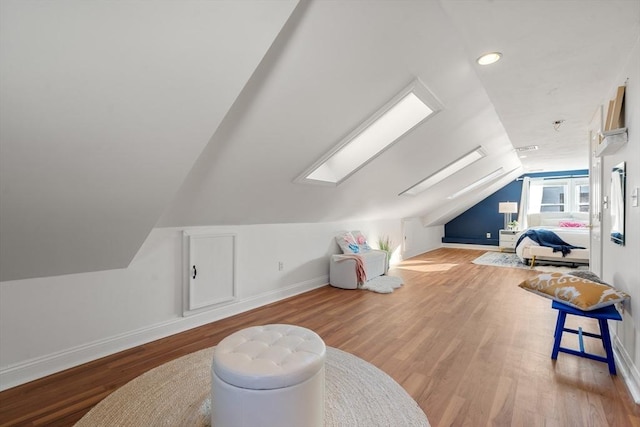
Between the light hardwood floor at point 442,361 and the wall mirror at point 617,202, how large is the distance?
0.98 m

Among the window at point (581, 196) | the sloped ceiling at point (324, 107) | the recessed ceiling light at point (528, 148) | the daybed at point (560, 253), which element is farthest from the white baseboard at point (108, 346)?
the window at point (581, 196)

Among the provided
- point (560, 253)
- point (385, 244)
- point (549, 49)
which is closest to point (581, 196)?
point (560, 253)

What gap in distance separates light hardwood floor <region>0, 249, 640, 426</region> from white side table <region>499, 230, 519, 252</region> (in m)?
A: 4.33

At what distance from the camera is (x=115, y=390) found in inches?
76.2

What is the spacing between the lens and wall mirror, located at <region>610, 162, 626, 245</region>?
217 centimetres

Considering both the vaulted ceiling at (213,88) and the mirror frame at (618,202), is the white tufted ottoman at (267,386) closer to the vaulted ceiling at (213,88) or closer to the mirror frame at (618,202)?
the vaulted ceiling at (213,88)

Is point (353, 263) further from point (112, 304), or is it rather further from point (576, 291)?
point (112, 304)

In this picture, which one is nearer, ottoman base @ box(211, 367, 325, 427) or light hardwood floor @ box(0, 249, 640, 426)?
ottoman base @ box(211, 367, 325, 427)

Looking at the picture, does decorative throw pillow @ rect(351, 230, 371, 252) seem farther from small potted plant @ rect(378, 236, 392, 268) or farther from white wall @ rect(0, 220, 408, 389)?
white wall @ rect(0, 220, 408, 389)

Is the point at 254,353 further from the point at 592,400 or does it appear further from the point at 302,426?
the point at 592,400

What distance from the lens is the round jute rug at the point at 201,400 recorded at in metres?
1.64

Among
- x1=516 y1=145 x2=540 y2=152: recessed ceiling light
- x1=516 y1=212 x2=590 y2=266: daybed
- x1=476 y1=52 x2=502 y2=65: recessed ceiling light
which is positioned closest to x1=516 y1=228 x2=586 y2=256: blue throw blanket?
x1=516 y1=212 x2=590 y2=266: daybed

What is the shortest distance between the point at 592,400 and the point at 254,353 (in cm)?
203

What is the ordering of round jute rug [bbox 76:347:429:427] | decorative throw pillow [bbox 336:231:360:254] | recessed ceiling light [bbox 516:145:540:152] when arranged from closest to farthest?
round jute rug [bbox 76:347:429:427], decorative throw pillow [bbox 336:231:360:254], recessed ceiling light [bbox 516:145:540:152]
